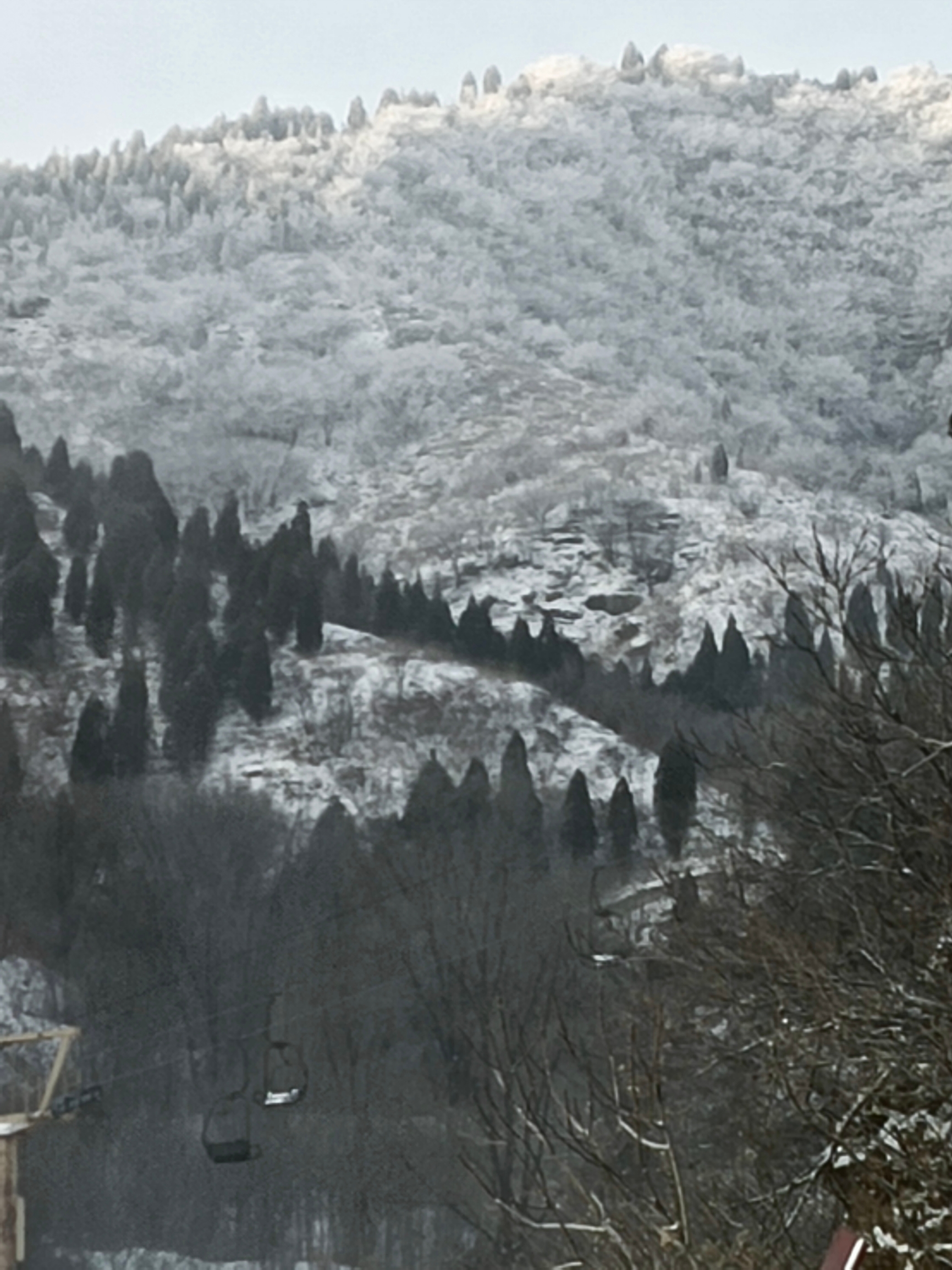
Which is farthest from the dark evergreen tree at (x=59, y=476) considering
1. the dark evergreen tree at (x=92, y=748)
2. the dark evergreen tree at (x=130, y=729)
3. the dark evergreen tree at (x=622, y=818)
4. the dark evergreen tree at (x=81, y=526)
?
the dark evergreen tree at (x=622, y=818)

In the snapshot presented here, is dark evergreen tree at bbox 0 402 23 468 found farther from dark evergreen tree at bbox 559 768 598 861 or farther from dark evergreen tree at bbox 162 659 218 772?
dark evergreen tree at bbox 559 768 598 861

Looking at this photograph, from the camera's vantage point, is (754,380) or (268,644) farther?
(754,380)

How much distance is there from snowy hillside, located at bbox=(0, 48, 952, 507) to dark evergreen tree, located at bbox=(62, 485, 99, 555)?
38497 mm

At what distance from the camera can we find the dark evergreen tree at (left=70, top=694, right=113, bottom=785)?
51.2 m

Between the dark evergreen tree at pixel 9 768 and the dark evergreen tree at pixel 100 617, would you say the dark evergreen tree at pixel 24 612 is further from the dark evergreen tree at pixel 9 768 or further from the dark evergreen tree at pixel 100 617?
the dark evergreen tree at pixel 9 768

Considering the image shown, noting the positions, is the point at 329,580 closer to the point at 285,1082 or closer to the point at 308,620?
the point at 308,620

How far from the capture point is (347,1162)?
33281mm

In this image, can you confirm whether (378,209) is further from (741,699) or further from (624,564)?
(741,699)

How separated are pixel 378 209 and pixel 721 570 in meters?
68.2

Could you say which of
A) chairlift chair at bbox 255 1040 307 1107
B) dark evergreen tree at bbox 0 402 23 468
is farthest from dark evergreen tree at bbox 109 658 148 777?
dark evergreen tree at bbox 0 402 23 468

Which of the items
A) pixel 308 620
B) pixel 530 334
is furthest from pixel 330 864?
pixel 530 334

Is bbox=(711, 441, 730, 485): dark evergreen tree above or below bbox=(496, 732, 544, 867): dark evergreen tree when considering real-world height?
above

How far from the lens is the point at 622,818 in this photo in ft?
162

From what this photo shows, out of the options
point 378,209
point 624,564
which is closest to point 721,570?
point 624,564
